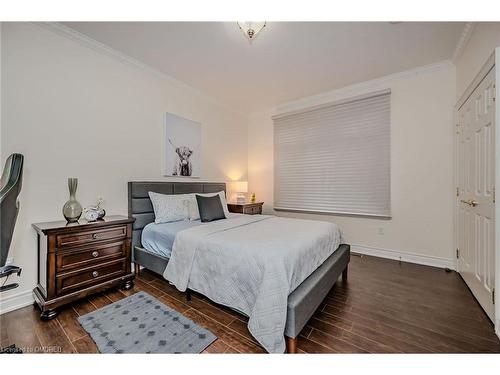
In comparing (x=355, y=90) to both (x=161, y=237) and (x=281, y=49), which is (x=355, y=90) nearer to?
(x=281, y=49)

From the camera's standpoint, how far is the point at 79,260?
1978mm

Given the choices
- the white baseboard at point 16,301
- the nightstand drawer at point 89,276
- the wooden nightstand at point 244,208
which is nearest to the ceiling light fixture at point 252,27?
the nightstand drawer at point 89,276

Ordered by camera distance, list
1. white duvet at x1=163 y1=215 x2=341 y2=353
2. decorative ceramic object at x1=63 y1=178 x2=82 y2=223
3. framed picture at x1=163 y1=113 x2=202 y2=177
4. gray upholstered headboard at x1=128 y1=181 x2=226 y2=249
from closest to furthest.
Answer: white duvet at x1=163 y1=215 x2=341 y2=353
decorative ceramic object at x1=63 y1=178 x2=82 y2=223
gray upholstered headboard at x1=128 y1=181 x2=226 y2=249
framed picture at x1=163 y1=113 x2=202 y2=177

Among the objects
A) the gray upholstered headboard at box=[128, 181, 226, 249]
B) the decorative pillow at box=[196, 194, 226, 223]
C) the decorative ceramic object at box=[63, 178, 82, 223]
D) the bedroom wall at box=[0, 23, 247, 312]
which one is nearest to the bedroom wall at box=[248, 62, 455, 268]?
the decorative pillow at box=[196, 194, 226, 223]

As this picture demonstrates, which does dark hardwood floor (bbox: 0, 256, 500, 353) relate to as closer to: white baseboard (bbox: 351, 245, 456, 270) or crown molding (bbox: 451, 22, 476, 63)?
white baseboard (bbox: 351, 245, 456, 270)

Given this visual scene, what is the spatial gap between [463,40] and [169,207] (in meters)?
3.93

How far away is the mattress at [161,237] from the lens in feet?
Result: 7.55

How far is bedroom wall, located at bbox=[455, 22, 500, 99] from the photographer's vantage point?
1.78 m

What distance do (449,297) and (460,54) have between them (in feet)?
9.09

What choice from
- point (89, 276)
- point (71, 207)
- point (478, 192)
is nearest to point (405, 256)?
point (478, 192)

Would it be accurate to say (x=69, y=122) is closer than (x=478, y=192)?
No

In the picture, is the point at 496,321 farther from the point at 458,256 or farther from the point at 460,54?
the point at 460,54

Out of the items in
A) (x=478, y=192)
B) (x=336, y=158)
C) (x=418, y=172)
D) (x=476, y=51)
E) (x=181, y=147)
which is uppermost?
(x=476, y=51)

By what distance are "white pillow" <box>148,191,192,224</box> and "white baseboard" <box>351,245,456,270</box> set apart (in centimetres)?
281
